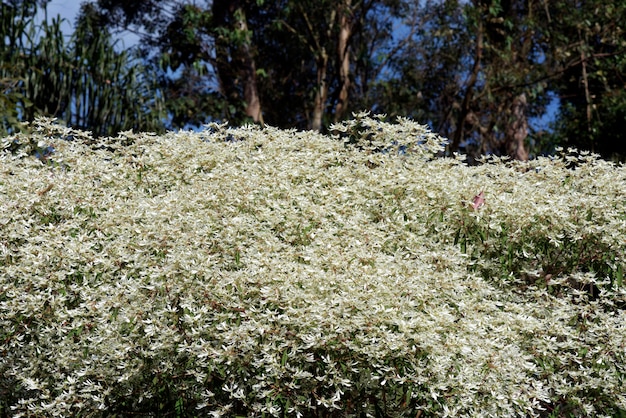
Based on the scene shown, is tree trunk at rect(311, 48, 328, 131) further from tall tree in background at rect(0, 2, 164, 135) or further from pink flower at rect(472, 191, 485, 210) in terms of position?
pink flower at rect(472, 191, 485, 210)

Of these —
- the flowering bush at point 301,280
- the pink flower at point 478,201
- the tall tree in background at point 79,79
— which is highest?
the tall tree in background at point 79,79

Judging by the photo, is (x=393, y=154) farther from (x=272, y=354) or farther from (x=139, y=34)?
(x=139, y=34)

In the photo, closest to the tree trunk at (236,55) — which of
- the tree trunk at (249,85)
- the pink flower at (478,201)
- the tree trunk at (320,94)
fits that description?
the tree trunk at (249,85)

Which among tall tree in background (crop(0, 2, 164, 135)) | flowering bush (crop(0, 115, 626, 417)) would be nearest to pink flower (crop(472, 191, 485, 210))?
flowering bush (crop(0, 115, 626, 417))

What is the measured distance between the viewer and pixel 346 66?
17344mm

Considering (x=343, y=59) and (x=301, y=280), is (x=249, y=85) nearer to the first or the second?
(x=343, y=59)

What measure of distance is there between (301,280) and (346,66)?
13605mm

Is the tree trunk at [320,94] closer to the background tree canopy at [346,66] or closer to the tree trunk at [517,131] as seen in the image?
the background tree canopy at [346,66]

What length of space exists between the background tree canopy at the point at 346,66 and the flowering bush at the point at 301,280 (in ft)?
26.8

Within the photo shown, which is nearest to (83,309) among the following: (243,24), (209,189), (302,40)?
(209,189)

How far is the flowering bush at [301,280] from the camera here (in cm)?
405

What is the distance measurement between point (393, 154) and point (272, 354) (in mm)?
2391

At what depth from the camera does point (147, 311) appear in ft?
14.1

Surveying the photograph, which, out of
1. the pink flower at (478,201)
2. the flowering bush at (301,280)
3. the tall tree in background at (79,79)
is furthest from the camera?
the tall tree in background at (79,79)
